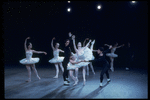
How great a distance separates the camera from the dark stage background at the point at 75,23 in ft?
25.8

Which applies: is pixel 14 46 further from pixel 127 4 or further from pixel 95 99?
pixel 95 99

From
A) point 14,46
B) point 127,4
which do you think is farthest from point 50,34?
point 127,4

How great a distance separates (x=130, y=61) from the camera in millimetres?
7578

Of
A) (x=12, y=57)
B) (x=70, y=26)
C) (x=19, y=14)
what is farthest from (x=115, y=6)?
(x=12, y=57)

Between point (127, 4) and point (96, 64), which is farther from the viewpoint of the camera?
point (96, 64)

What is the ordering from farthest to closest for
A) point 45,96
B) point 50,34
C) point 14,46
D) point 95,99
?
1. point 14,46
2. point 50,34
3. point 45,96
4. point 95,99

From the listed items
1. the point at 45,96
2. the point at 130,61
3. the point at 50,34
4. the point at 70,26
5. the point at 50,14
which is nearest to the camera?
the point at 45,96

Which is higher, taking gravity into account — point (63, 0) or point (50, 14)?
point (63, 0)

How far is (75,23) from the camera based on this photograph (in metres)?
8.98

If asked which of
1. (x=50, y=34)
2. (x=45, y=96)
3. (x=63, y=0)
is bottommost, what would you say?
(x=45, y=96)

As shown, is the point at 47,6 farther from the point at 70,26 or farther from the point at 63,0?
the point at 70,26

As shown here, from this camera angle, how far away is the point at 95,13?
853 centimetres

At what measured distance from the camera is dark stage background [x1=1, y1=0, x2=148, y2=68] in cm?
788

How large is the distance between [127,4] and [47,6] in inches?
179
